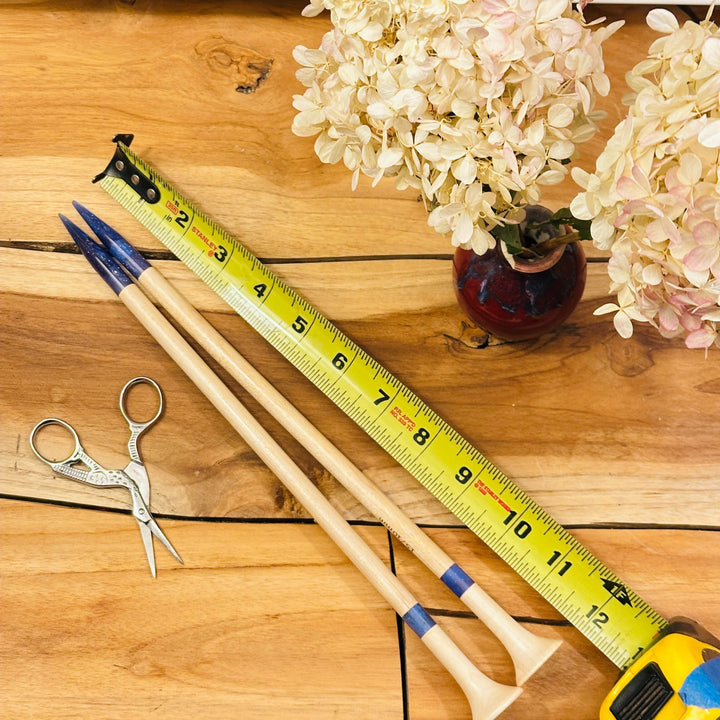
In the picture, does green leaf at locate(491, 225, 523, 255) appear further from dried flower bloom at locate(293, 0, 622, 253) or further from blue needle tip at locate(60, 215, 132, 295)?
blue needle tip at locate(60, 215, 132, 295)

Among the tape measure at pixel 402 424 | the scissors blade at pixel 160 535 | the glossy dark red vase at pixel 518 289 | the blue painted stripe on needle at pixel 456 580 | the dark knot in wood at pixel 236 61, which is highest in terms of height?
the dark knot in wood at pixel 236 61

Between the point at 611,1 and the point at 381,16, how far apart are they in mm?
525

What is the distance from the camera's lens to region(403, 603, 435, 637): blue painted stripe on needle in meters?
0.71

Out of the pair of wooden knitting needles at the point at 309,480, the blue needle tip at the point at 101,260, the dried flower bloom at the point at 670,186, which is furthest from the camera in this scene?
the blue needle tip at the point at 101,260

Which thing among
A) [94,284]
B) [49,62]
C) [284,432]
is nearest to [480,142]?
[284,432]

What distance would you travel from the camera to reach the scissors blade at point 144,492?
0.75m

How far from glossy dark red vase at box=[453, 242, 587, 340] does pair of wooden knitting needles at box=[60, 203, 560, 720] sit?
0.70 feet

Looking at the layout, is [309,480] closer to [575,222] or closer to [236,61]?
[575,222]

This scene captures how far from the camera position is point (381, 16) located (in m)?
0.49

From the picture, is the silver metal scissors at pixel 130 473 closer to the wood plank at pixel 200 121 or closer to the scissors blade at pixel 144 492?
the scissors blade at pixel 144 492

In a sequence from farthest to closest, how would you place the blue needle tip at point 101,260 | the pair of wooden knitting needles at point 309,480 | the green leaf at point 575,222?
Answer: the blue needle tip at point 101,260 < the pair of wooden knitting needles at point 309,480 < the green leaf at point 575,222

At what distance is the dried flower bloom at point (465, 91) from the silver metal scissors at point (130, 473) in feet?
1.35

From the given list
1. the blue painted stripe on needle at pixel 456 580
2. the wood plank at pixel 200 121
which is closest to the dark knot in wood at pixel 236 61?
the wood plank at pixel 200 121

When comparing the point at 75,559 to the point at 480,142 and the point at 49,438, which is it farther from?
the point at 480,142
